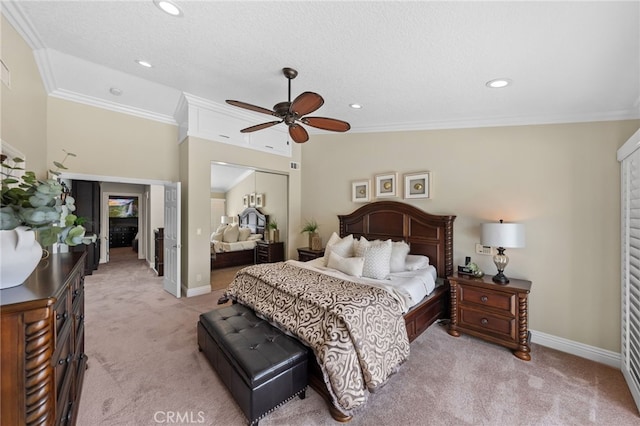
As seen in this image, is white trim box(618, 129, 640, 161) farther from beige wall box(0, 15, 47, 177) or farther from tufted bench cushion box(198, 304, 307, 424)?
beige wall box(0, 15, 47, 177)

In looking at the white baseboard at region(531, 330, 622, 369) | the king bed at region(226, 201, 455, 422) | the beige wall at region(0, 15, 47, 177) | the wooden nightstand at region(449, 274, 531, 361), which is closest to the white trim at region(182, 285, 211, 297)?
the king bed at region(226, 201, 455, 422)

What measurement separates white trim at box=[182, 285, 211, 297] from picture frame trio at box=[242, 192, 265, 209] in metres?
2.80

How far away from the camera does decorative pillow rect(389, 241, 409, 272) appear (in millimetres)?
3302

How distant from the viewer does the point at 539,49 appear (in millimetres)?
1981

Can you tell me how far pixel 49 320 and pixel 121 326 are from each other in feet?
9.27

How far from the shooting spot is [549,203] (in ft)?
9.56

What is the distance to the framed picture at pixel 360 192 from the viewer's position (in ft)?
14.2

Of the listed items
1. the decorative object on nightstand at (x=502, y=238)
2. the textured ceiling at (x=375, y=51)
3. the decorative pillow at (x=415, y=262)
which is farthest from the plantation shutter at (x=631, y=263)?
the decorative pillow at (x=415, y=262)

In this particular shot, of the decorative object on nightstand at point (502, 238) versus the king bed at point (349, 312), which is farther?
the decorative object on nightstand at point (502, 238)

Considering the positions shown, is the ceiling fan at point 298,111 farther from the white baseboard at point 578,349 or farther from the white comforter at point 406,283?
the white baseboard at point 578,349

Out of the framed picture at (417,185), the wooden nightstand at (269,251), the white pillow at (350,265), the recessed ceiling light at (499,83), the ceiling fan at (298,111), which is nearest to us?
the ceiling fan at (298,111)

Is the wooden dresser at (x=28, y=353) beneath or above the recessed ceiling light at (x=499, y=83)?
beneath

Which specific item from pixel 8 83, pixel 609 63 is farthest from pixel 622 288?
pixel 8 83

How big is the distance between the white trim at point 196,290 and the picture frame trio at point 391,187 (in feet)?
9.73
